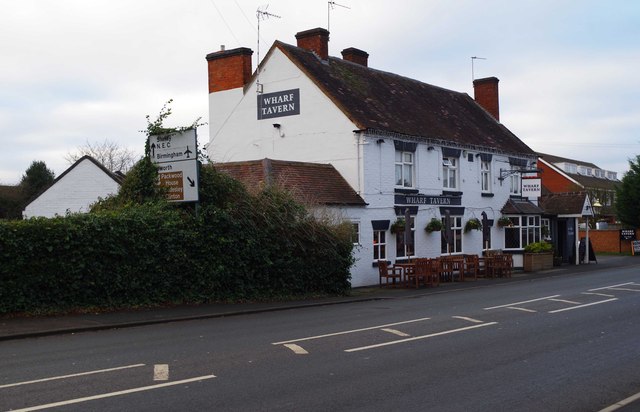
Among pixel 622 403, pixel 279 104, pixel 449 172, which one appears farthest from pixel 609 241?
pixel 622 403

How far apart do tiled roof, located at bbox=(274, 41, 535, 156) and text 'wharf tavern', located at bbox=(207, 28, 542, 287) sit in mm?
83

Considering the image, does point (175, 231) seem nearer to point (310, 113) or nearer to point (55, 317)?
point (55, 317)

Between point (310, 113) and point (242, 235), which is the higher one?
point (310, 113)

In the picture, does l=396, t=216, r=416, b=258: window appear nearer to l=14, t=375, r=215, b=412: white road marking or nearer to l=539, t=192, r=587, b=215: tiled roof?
l=539, t=192, r=587, b=215: tiled roof

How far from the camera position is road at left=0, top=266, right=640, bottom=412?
7.56 meters

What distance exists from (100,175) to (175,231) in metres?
20.7

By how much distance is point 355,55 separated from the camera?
112 feet

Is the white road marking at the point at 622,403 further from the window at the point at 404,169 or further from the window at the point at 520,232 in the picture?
the window at the point at 520,232

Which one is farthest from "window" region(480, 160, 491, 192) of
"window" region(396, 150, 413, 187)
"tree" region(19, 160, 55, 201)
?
"tree" region(19, 160, 55, 201)

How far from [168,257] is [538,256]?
23544 mm

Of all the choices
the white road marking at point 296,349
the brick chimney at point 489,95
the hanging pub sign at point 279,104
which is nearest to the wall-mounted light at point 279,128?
the hanging pub sign at point 279,104

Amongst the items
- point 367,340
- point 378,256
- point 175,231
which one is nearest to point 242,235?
point 175,231

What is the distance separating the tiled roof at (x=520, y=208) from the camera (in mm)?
35375

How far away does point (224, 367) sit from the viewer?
9.34 metres
